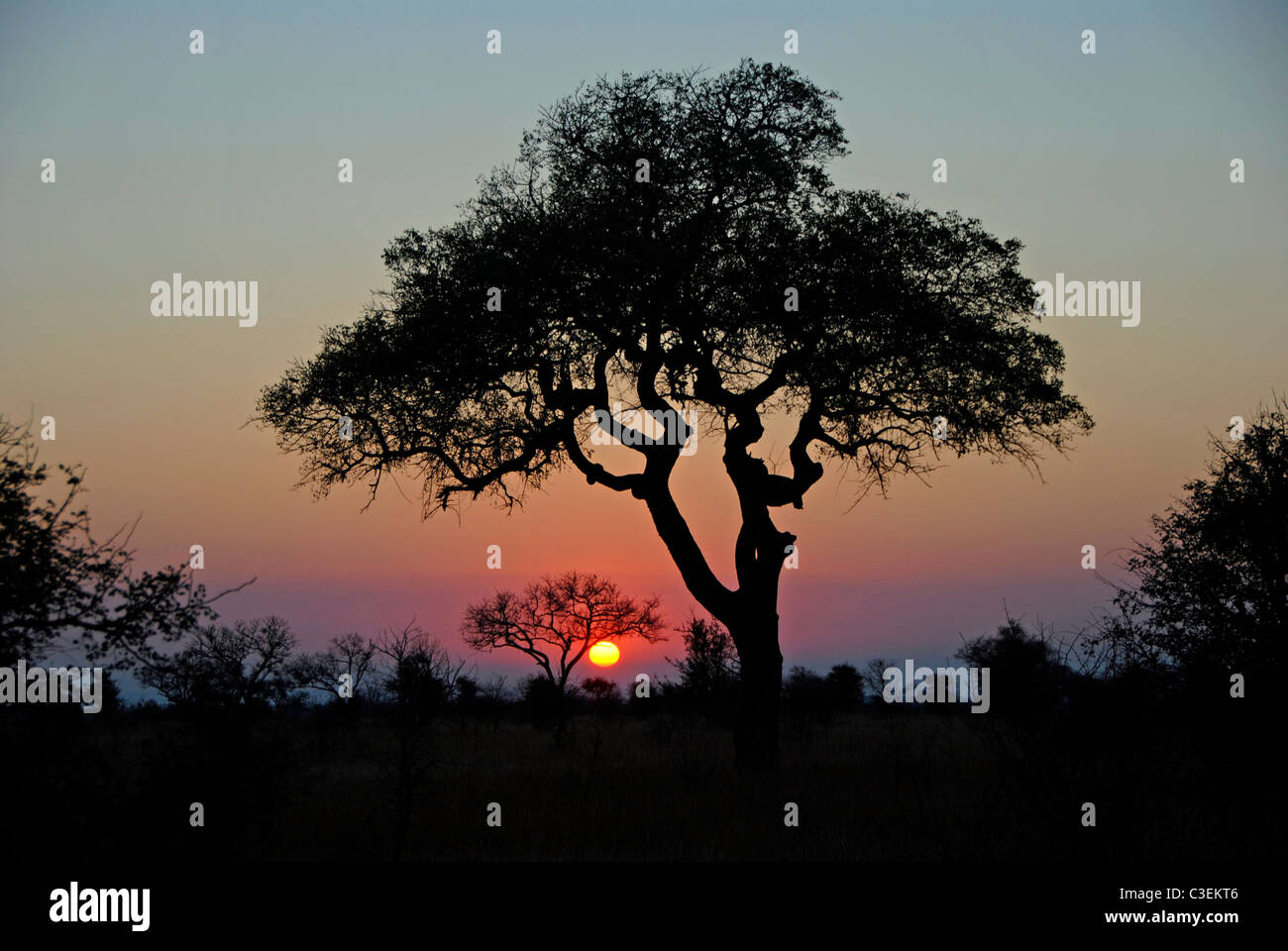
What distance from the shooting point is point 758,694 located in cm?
1834

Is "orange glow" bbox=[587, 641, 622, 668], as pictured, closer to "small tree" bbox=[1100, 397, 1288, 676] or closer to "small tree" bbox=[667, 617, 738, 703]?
"small tree" bbox=[667, 617, 738, 703]

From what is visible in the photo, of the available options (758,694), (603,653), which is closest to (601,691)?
(603,653)

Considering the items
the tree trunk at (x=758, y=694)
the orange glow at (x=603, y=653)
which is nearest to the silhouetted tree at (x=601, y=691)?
the orange glow at (x=603, y=653)

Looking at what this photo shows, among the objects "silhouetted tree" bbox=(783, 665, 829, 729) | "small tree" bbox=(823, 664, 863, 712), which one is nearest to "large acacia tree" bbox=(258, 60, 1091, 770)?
"silhouetted tree" bbox=(783, 665, 829, 729)

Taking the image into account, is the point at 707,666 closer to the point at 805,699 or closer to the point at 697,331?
the point at 805,699

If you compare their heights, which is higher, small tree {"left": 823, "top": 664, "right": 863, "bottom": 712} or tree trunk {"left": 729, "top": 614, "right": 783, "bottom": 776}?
tree trunk {"left": 729, "top": 614, "right": 783, "bottom": 776}

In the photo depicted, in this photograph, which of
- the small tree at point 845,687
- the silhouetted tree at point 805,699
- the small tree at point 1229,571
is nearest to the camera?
the small tree at point 1229,571

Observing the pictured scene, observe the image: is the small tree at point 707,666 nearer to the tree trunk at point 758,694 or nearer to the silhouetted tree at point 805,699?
the silhouetted tree at point 805,699

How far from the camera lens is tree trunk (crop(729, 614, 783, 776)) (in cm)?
1792

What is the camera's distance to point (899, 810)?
47.9 feet

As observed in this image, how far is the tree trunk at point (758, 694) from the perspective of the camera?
58.8ft

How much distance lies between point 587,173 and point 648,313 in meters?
2.95

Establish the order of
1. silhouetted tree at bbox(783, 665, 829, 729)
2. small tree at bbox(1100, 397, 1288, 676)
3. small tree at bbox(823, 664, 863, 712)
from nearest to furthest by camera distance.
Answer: small tree at bbox(1100, 397, 1288, 676) → silhouetted tree at bbox(783, 665, 829, 729) → small tree at bbox(823, 664, 863, 712)

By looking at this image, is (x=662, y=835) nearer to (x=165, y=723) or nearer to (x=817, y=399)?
(x=165, y=723)
